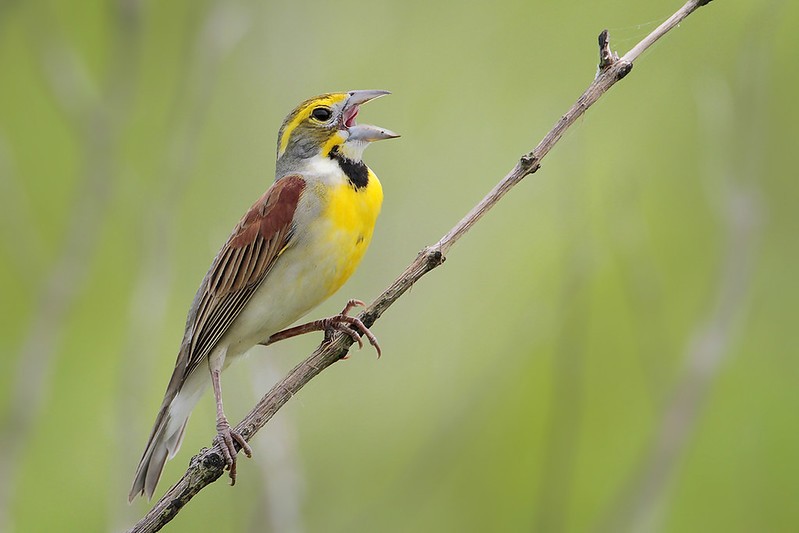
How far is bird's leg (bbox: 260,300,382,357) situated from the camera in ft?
13.4

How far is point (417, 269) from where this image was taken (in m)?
3.61

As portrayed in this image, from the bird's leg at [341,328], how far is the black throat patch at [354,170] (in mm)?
529

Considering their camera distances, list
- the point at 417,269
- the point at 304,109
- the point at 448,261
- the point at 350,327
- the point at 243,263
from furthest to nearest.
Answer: the point at 448,261
the point at 304,109
the point at 243,263
the point at 350,327
the point at 417,269

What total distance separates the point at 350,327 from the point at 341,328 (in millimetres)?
55

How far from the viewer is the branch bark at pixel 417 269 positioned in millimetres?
3441

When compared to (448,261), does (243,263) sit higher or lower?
lower

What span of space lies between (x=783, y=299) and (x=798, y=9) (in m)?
2.20

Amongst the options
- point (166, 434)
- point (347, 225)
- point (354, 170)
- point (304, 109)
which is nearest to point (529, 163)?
point (347, 225)

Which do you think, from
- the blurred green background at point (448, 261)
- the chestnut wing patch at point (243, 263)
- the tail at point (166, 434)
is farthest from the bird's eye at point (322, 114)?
the tail at point (166, 434)

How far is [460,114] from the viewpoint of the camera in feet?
27.9

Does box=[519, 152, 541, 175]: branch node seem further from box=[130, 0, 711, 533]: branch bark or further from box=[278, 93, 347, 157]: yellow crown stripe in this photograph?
box=[278, 93, 347, 157]: yellow crown stripe

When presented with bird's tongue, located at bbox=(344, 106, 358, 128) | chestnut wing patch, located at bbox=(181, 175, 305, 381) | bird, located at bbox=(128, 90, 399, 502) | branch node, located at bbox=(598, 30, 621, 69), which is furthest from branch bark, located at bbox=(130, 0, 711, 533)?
bird's tongue, located at bbox=(344, 106, 358, 128)

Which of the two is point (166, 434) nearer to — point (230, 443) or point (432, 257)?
point (230, 443)

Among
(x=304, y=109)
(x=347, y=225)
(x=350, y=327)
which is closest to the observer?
(x=350, y=327)
